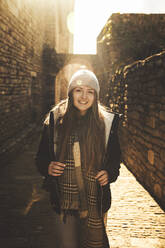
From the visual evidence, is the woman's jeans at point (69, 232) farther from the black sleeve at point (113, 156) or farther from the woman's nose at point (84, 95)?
the woman's nose at point (84, 95)

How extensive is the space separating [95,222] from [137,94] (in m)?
3.08

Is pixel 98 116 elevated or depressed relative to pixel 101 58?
depressed

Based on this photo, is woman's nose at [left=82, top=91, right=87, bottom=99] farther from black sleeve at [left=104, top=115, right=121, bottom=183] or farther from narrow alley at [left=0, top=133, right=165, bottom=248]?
narrow alley at [left=0, top=133, right=165, bottom=248]

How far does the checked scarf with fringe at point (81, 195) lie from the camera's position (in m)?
1.53

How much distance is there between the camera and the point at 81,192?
5.06ft

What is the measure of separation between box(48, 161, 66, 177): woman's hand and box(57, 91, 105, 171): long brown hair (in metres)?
0.05

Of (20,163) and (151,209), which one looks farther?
(20,163)

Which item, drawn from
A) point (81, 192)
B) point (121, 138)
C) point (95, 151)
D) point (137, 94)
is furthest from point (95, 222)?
point (121, 138)

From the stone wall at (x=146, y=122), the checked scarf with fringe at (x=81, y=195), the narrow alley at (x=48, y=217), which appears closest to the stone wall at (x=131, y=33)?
the stone wall at (x=146, y=122)

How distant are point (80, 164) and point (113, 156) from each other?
0.92ft

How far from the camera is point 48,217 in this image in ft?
8.55

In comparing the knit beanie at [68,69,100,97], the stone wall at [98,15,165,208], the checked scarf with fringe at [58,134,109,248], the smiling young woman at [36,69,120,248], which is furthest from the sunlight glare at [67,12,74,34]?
the checked scarf with fringe at [58,134,109,248]

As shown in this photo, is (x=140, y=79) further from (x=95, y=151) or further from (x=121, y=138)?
(x=95, y=151)

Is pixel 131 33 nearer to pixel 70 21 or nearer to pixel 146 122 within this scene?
pixel 146 122
